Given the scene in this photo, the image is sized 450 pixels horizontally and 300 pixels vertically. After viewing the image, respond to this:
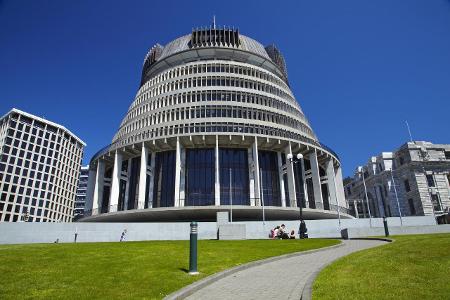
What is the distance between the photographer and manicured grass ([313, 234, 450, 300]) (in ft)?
25.5

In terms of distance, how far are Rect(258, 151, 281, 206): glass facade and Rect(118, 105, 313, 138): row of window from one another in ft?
18.8

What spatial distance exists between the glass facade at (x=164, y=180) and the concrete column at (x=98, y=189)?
30.8ft

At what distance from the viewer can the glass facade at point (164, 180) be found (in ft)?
154

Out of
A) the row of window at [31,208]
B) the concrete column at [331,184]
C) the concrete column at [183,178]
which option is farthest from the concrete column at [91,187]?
the row of window at [31,208]

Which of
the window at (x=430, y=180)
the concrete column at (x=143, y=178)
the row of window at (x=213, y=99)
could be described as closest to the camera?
the concrete column at (x=143, y=178)

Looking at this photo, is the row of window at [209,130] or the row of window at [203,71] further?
the row of window at [203,71]

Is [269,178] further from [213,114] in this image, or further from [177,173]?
[177,173]

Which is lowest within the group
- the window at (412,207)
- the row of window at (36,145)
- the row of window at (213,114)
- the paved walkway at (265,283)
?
the paved walkway at (265,283)

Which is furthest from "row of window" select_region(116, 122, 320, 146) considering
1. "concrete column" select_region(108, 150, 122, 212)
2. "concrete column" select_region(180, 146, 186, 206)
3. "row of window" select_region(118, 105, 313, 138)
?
"concrete column" select_region(180, 146, 186, 206)

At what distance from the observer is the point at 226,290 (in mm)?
9305

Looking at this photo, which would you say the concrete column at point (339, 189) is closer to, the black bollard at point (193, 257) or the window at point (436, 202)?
the window at point (436, 202)

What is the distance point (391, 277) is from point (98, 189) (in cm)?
4985

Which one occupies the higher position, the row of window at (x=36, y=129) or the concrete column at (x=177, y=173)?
the row of window at (x=36, y=129)

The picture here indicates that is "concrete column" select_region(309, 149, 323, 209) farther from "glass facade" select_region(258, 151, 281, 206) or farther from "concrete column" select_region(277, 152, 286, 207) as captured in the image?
"glass facade" select_region(258, 151, 281, 206)
